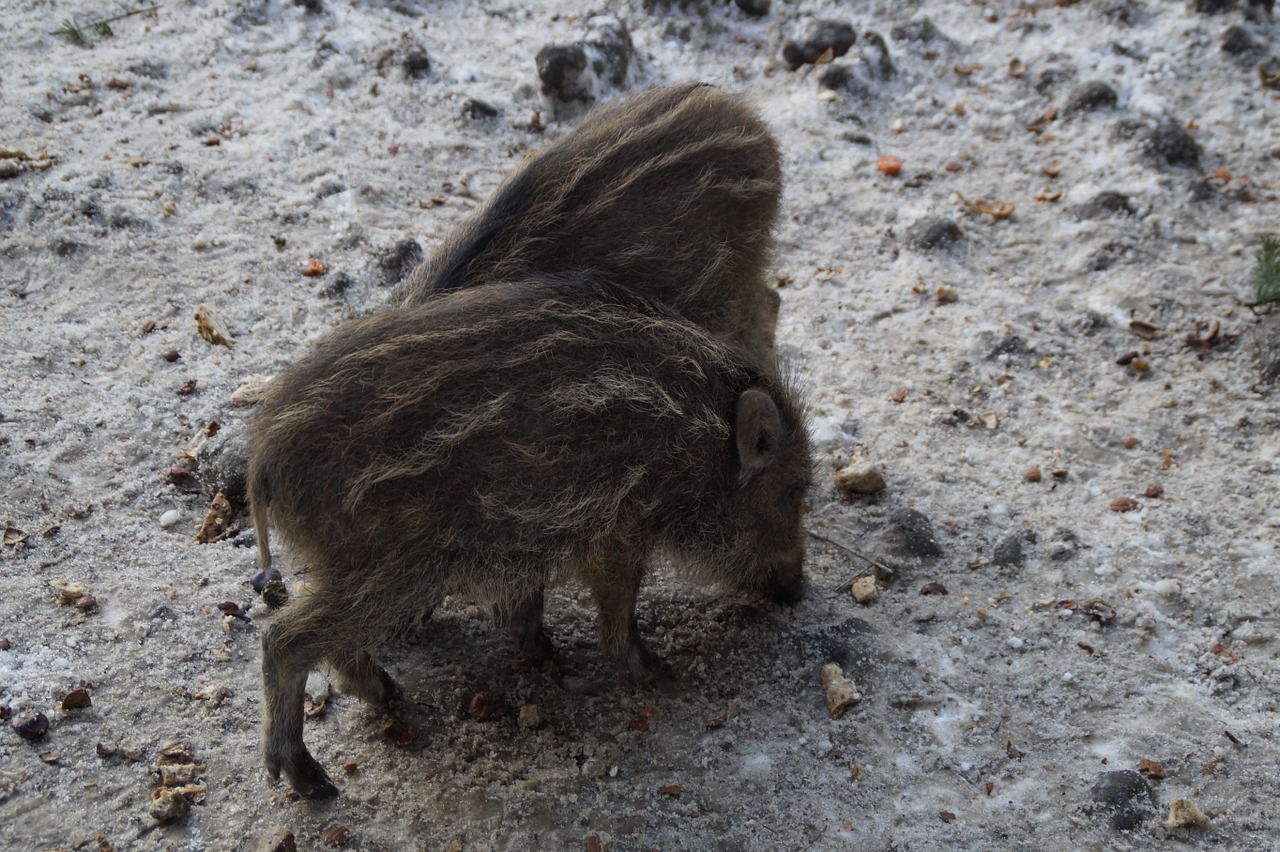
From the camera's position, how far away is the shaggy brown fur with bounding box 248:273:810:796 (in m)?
2.72

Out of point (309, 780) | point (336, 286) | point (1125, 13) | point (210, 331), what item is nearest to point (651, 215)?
point (336, 286)

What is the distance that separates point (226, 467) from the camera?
3684 mm

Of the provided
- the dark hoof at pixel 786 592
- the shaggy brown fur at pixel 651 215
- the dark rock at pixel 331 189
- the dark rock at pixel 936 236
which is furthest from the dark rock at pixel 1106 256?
the dark rock at pixel 331 189

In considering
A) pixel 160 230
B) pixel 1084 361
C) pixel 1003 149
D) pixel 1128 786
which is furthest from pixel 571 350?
pixel 1003 149

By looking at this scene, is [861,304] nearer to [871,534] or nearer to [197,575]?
[871,534]

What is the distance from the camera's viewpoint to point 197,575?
3.46 m

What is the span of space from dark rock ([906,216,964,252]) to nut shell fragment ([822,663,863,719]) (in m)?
2.45

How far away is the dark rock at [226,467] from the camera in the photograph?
3680mm

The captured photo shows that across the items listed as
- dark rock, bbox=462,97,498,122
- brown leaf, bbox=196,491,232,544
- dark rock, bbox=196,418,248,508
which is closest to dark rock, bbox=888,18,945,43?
dark rock, bbox=462,97,498,122

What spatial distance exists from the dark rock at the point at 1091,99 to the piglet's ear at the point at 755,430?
11.0 feet

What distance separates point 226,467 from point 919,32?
185 inches

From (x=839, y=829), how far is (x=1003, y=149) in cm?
398

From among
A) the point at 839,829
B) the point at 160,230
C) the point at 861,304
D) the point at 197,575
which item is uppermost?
the point at 160,230

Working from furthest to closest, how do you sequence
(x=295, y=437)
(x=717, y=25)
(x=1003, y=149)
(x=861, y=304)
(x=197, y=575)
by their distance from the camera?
(x=717, y=25)
(x=1003, y=149)
(x=861, y=304)
(x=197, y=575)
(x=295, y=437)
